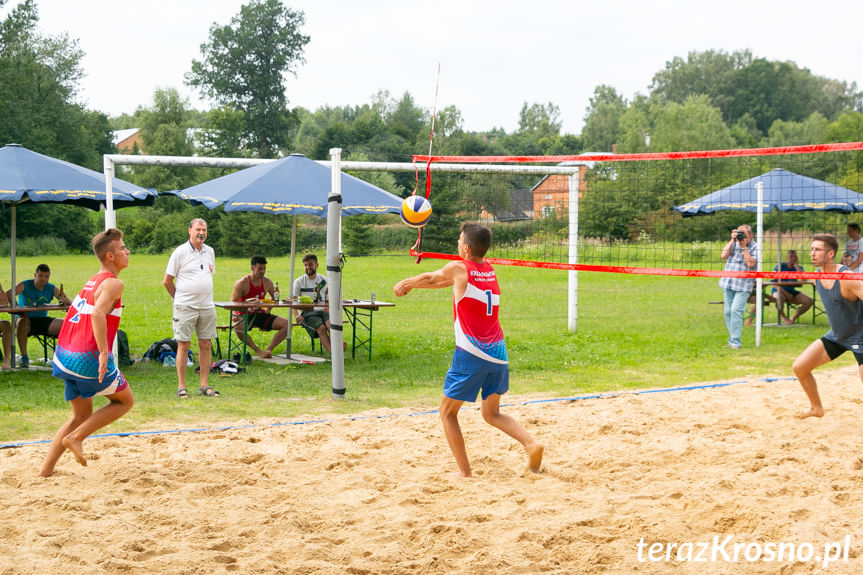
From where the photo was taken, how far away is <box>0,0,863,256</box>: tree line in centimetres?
3919

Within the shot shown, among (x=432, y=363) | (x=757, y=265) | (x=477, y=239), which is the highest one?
(x=477, y=239)

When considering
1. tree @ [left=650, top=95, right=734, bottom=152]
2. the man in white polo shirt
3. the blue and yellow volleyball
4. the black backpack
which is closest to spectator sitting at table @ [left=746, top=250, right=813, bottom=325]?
the blue and yellow volleyball

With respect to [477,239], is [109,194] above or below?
above

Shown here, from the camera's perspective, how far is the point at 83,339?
15.8ft

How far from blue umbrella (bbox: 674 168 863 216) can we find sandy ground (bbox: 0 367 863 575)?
7172 millimetres

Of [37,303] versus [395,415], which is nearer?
[395,415]

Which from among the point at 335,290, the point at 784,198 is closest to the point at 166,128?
the point at 784,198

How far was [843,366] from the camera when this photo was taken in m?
9.40

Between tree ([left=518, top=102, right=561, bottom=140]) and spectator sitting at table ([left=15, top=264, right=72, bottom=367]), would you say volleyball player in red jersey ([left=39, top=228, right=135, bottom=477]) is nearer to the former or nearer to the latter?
spectator sitting at table ([left=15, top=264, right=72, bottom=367])

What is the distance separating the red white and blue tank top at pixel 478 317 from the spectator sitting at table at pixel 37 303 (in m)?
5.90

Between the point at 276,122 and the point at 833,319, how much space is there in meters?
58.1

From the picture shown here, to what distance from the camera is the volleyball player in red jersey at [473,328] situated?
4.80 metres

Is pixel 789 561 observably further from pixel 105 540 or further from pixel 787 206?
pixel 787 206

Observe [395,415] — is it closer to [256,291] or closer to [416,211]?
[416,211]
